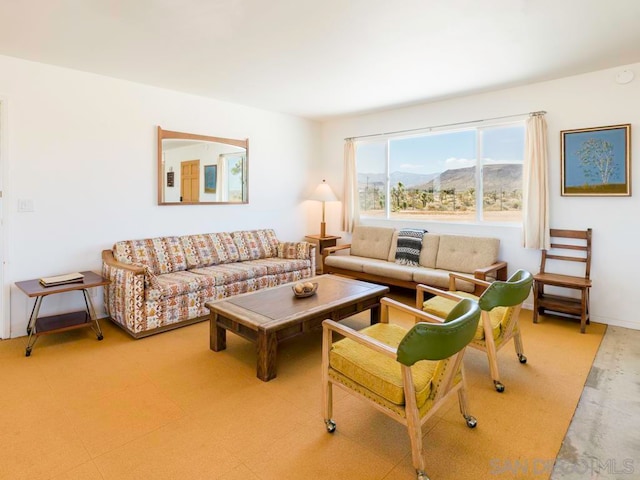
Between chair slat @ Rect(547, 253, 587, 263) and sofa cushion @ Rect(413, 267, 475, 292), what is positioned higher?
chair slat @ Rect(547, 253, 587, 263)

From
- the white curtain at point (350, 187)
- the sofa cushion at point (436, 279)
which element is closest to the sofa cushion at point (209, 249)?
the white curtain at point (350, 187)

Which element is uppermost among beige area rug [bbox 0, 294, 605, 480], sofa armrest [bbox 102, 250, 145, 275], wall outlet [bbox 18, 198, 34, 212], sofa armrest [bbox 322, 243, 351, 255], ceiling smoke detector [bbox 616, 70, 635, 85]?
ceiling smoke detector [bbox 616, 70, 635, 85]

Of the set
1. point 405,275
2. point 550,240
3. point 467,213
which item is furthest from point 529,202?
point 405,275

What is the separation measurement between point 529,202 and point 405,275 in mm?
1562

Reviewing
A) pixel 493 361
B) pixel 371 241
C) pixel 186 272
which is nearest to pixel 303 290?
pixel 493 361

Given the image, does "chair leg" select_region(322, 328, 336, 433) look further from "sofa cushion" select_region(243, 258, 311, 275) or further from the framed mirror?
the framed mirror

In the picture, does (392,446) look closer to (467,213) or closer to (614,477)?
(614,477)

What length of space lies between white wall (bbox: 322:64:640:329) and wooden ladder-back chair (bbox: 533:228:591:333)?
100 millimetres

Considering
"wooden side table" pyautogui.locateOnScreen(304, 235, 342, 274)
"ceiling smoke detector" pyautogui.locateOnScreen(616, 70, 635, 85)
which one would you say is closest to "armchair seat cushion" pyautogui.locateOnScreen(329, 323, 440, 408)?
"wooden side table" pyautogui.locateOnScreen(304, 235, 342, 274)

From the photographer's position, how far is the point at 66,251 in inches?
141

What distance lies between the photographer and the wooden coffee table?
254cm

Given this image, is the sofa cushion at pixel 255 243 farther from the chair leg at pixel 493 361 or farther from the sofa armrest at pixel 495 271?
the chair leg at pixel 493 361

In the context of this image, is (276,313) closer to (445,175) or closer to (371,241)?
(371,241)

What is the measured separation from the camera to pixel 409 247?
475 centimetres
